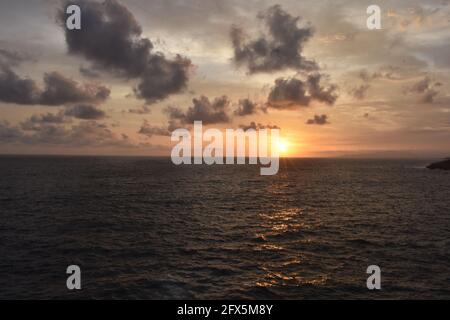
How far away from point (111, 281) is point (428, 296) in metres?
27.5

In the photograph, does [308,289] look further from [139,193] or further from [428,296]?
[139,193]

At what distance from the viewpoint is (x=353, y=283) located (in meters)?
32.6

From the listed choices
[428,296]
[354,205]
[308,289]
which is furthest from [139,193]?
[428,296]

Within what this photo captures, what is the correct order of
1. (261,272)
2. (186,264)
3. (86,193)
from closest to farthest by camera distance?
(261,272) < (186,264) < (86,193)

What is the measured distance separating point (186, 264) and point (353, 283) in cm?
1653

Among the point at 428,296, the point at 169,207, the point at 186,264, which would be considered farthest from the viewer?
the point at 169,207

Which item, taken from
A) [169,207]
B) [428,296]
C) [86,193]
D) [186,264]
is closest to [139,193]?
[86,193]
